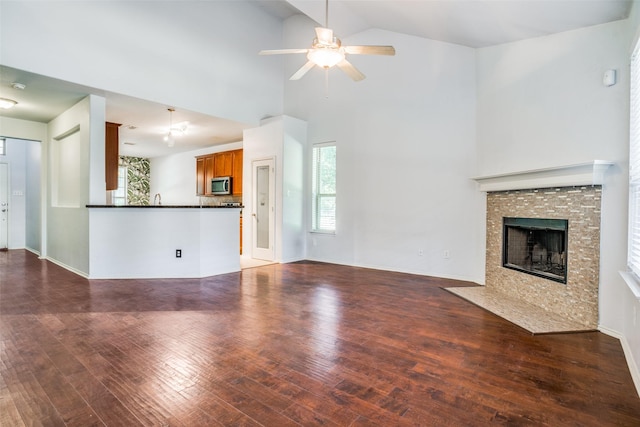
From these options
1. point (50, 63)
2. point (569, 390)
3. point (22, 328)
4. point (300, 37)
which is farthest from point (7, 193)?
point (569, 390)

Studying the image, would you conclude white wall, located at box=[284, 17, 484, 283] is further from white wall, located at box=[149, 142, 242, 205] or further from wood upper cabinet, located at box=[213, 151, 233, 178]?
white wall, located at box=[149, 142, 242, 205]

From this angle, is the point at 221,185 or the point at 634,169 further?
the point at 221,185

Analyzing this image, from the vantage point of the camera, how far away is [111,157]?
5.98 m

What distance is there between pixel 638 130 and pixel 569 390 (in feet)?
6.43

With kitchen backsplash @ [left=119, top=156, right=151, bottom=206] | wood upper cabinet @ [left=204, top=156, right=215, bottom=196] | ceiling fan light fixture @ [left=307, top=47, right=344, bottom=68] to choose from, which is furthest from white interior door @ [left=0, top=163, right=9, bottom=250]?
ceiling fan light fixture @ [left=307, top=47, right=344, bottom=68]

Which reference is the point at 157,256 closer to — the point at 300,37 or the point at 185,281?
the point at 185,281

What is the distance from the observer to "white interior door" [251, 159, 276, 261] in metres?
6.49

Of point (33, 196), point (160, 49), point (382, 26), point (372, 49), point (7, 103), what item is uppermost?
point (382, 26)

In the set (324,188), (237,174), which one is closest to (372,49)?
(324,188)

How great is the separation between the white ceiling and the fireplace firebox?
194 centimetres

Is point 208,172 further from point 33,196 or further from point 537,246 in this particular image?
point 537,246

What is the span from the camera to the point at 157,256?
4973 millimetres

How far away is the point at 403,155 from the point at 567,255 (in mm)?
2755

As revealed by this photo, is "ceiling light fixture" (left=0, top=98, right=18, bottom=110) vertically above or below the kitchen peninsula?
above
